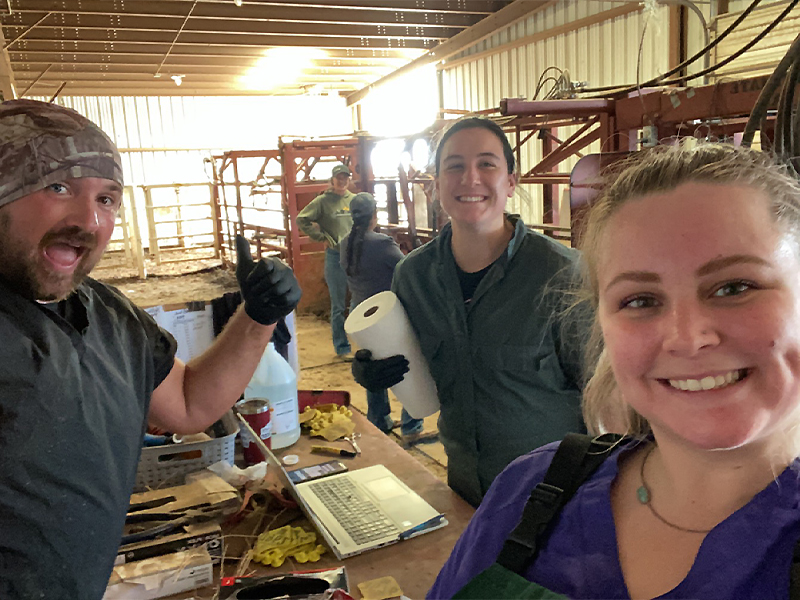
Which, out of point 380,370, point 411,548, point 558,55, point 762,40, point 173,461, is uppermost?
point 558,55

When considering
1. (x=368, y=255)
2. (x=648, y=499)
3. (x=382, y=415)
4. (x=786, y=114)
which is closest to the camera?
(x=648, y=499)

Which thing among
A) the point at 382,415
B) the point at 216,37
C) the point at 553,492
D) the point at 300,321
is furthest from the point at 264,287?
the point at 216,37

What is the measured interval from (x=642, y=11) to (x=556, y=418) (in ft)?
19.7

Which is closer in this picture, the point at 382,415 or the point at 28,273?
the point at 28,273

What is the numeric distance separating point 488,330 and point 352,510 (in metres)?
0.61

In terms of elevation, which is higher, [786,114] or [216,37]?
[216,37]

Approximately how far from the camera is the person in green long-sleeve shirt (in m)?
6.13

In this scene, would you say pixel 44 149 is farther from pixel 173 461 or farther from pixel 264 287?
pixel 173 461

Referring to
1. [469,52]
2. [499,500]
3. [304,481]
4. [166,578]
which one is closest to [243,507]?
[304,481]

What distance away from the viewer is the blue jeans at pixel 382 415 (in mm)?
4145

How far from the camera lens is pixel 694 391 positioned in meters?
0.71

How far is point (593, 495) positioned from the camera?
841 millimetres

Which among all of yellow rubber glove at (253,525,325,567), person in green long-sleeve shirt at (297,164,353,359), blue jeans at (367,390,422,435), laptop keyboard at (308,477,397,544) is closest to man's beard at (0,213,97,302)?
yellow rubber glove at (253,525,325,567)

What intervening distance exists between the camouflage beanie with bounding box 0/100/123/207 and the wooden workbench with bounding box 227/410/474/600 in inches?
34.2
